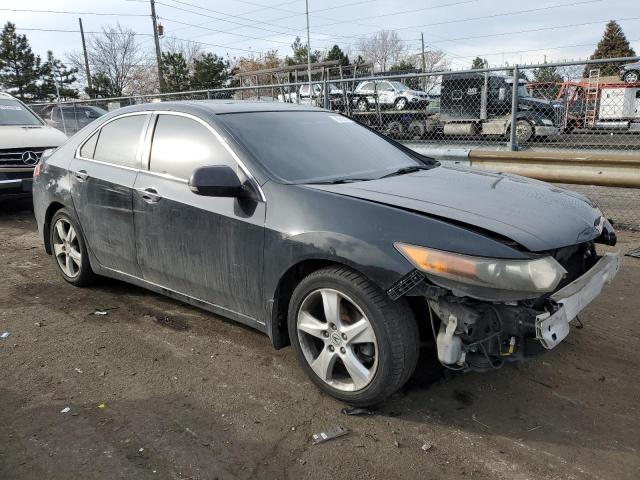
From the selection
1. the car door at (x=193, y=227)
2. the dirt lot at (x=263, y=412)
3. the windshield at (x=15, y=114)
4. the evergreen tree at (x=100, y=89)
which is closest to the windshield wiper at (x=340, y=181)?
the car door at (x=193, y=227)

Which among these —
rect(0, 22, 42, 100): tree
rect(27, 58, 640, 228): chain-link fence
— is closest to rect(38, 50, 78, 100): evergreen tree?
rect(0, 22, 42, 100): tree

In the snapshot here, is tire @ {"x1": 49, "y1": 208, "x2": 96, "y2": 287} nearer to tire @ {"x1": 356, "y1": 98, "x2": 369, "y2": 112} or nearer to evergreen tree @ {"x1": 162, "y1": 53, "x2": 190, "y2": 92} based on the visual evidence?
tire @ {"x1": 356, "y1": 98, "x2": 369, "y2": 112}

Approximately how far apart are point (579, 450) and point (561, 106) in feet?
42.5

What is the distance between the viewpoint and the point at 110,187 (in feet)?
13.5

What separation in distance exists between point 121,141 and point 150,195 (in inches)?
30.6

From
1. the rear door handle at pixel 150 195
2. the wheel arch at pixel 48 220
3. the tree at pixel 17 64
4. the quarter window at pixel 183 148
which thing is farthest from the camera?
the tree at pixel 17 64

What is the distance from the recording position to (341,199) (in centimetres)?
289

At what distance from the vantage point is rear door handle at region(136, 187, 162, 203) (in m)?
3.71

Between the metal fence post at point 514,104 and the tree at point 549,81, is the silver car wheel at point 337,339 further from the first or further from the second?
the tree at point 549,81

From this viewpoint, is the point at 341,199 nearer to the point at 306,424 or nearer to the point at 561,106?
the point at 306,424

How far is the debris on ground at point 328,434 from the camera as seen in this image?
264cm

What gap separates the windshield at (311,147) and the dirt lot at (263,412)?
1.23 meters

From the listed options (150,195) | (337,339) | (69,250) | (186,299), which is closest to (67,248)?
(69,250)

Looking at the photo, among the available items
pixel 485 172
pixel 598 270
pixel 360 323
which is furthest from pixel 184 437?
pixel 485 172
